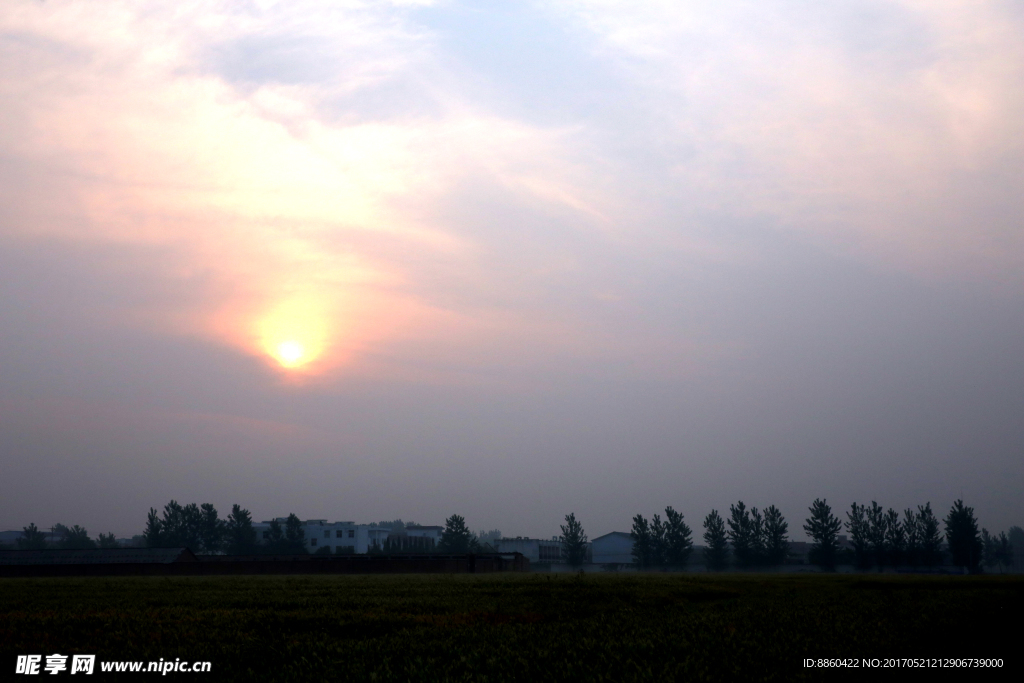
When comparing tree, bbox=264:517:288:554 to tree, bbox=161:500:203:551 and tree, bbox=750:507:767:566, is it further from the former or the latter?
tree, bbox=750:507:767:566

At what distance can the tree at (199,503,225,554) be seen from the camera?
15000 cm

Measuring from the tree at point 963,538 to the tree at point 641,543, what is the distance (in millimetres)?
47183

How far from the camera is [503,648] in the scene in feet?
61.4

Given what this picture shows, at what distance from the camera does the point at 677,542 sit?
14200 cm

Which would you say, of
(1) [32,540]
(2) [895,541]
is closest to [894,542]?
(2) [895,541]

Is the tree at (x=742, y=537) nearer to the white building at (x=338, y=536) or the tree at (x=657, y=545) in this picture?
the tree at (x=657, y=545)

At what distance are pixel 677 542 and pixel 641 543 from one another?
6.39 meters

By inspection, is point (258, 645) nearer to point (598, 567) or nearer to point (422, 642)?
point (422, 642)

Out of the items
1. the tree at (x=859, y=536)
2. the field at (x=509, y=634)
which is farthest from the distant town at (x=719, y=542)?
the field at (x=509, y=634)

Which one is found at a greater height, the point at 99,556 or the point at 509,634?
the point at 509,634

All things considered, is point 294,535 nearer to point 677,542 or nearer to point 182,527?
point 182,527

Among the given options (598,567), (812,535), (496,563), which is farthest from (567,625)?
(598,567)

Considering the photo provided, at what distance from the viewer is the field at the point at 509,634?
16.8 meters

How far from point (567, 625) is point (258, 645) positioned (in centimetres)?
830
